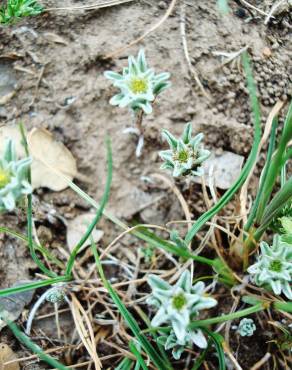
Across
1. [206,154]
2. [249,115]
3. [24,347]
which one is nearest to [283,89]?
[249,115]

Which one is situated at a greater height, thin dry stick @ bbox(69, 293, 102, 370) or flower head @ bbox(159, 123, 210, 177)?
flower head @ bbox(159, 123, 210, 177)

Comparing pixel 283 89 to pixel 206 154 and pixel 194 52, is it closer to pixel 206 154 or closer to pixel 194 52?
pixel 194 52

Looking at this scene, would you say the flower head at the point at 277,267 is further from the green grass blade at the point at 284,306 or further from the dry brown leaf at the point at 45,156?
the dry brown leaf at the point at 45,156

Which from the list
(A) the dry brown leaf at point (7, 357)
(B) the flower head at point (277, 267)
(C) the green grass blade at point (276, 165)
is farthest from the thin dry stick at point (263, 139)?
(A) the dry brown leaf at point (7, 357)

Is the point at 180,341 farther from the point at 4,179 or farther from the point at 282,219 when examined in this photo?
the point at 4,179

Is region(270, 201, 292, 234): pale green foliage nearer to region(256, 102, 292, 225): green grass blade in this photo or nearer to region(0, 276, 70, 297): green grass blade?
region(256, 102, 292, 225): green grass blade

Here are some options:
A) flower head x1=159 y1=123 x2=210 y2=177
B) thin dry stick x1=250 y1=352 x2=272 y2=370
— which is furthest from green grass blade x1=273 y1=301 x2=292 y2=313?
flower head x1=159 y1=123 x2=210 y2=177
